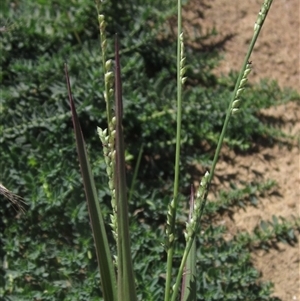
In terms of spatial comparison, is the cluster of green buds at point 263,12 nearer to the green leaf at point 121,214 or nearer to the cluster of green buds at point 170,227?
the green leaf at point 121,214

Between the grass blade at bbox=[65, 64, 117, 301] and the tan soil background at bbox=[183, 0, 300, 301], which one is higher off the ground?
the tan soil background at bbox=[183, 0, 300, 301]

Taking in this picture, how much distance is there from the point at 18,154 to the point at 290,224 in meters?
1.01

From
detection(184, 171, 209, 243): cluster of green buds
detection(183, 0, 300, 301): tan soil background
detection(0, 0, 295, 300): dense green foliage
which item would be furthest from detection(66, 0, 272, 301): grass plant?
detection(183, 0, 300, 301): tan soil background

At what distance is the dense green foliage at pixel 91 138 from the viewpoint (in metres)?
2.17

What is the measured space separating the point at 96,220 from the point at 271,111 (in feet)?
5.55

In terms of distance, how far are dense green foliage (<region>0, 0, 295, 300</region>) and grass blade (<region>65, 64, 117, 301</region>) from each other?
2.10ft

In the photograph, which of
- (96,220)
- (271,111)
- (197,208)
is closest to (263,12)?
(197,208)

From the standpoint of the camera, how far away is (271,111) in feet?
9.50

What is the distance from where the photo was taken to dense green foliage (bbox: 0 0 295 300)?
2168mm

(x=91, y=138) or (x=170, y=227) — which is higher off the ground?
(x=91, y=138)

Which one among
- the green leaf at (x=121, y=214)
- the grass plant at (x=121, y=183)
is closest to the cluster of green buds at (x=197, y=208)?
the grass plant at (x=121, y=183)

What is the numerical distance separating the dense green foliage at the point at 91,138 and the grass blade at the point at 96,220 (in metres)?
0.64

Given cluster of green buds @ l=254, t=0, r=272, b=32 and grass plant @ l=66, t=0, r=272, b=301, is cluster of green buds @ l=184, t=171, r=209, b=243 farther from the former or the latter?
cluster of green buds @ l=254, t=0, r=272, b=32

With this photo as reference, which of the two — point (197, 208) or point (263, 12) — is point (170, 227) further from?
point (263, 12)
